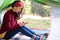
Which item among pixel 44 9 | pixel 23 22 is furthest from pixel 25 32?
pixel 44 9

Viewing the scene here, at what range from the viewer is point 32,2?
858 millimetres

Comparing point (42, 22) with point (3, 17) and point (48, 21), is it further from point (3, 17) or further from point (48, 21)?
A: point (3, 17)

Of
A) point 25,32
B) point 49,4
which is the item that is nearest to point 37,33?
point 25,32

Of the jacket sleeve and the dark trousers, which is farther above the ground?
the jacket sleeve

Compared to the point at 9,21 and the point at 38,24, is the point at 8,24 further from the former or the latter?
the point at 38,24

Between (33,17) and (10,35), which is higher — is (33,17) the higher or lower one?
the higher one

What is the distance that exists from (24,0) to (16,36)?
20cm

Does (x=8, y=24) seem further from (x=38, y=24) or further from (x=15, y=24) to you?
(x=38, y=24)

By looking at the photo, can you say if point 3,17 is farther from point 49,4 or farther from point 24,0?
point 49,4

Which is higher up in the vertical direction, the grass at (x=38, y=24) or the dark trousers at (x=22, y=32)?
the grass at (x=38, y=24)

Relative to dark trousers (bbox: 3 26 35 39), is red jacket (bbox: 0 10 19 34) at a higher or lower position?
higher

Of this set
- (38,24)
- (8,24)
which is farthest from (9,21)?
(38,24)

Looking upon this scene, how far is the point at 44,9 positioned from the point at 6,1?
0.68 ft

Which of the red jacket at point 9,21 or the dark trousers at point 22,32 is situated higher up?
the red jacket at point 9,21
